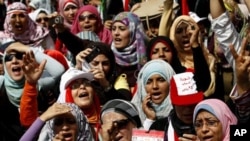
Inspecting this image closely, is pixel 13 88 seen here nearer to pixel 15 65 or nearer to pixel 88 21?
pixel 15 65

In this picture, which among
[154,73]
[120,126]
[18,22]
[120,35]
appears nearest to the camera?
[120,126]

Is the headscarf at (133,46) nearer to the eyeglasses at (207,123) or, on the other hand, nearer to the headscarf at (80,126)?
the headscarf at (80,126)

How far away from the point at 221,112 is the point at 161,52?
2.04m

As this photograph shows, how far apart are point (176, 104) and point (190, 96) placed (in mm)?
116

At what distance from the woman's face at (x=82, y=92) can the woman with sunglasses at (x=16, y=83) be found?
1.41 feet

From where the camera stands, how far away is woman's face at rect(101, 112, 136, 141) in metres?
7.53

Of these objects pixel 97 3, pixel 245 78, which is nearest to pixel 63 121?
pixel 245 78

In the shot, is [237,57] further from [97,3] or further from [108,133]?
[97,3]

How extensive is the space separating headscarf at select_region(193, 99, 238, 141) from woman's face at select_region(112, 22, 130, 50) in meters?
2.50

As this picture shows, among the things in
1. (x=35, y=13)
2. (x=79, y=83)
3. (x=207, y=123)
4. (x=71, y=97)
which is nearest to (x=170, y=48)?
(x=79, y=83)

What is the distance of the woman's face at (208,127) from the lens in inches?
280

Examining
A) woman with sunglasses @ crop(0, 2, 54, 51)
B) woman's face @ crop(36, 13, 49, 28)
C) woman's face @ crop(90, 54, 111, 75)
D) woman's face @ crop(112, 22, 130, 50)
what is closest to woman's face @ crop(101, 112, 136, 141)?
woman's face @ crop(90, 54, 111, 75)

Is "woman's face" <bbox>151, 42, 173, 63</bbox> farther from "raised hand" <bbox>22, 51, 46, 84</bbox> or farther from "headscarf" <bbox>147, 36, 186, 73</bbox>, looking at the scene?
"raised hand" <bbox>22, 51, 46, 84</bbox>

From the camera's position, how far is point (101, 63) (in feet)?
29.5
